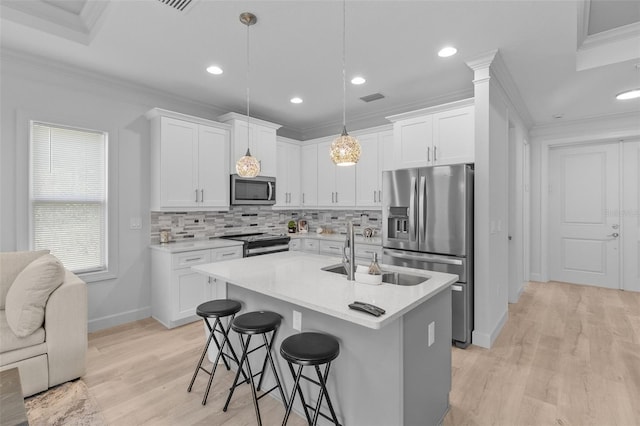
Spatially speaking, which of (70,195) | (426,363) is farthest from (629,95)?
(70,195)

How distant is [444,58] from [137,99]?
11.2 ft

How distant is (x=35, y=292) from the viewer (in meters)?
2.25

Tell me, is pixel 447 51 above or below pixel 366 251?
above

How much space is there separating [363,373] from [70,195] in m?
3.39

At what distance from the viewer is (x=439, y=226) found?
10.4 feet

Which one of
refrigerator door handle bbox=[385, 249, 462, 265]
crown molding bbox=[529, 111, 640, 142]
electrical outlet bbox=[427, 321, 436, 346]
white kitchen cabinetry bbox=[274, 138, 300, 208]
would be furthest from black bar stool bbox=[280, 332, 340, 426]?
crown molding bbox=[529, 111, 640, 142]

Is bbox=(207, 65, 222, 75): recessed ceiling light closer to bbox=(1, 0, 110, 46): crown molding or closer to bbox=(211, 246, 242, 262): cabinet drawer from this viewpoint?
bbox=(1, 0, 110, 46): crown molding

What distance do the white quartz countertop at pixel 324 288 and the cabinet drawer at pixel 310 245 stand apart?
2.15m

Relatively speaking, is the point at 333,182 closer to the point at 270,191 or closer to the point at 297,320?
the point at 270,191

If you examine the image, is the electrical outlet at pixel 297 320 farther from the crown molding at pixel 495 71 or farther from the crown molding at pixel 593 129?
the crown molding at pixel 593 129

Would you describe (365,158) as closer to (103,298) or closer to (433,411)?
(433,411)

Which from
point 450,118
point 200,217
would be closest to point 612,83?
point 450,118

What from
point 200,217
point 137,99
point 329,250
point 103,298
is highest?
point 137,99

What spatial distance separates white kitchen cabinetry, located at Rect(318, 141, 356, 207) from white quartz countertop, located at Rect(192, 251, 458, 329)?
2230mm
